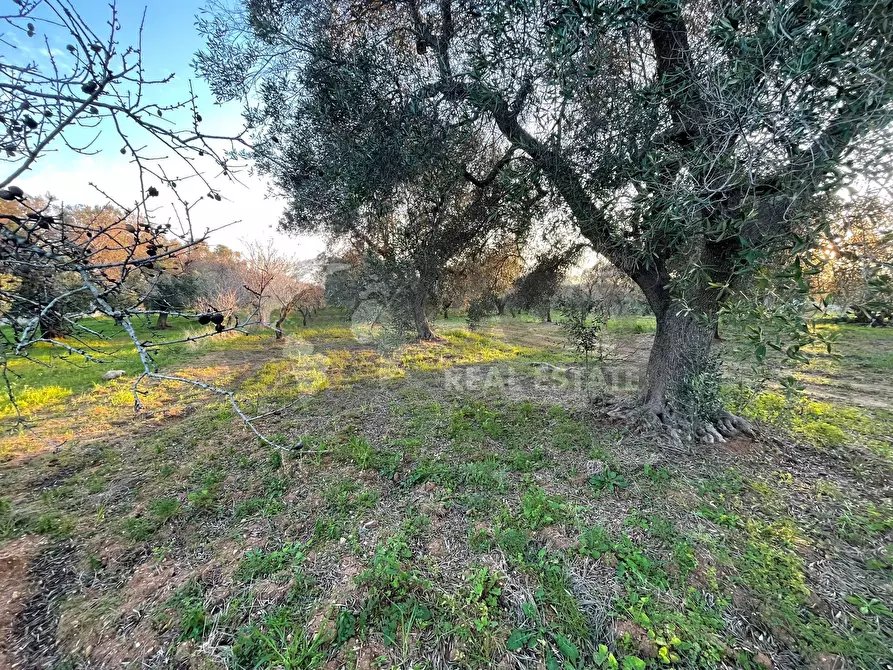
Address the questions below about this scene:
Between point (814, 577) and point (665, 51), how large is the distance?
546cm

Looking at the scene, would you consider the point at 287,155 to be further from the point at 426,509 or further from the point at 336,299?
the point at 336,299

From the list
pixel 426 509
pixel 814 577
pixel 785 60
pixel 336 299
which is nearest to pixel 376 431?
pixel 426 509

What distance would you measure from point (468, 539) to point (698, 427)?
4.09 metres

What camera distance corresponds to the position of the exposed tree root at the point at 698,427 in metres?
4.78

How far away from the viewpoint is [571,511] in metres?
3.46

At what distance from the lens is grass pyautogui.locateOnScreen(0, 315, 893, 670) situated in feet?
7.45

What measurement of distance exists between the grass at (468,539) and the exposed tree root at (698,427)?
276mm

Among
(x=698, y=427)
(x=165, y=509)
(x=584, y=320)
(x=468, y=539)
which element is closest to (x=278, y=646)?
(x=468, y=539)

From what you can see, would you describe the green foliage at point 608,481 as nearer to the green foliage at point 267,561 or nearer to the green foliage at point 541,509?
the green foliage at point 541,509

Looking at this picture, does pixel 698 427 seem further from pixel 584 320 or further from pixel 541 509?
pixel 541 509

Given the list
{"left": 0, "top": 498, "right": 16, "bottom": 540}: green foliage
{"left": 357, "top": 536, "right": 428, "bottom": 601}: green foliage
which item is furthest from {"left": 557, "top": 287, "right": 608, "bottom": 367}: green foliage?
{"left": 0, "top": 498, "right": 16, "bottom": 540}: green foliage

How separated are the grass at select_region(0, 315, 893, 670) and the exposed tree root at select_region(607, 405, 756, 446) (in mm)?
276

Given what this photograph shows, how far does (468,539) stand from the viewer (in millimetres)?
3164

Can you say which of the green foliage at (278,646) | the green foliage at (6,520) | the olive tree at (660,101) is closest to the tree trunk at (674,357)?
the olive tree at (660,101)
